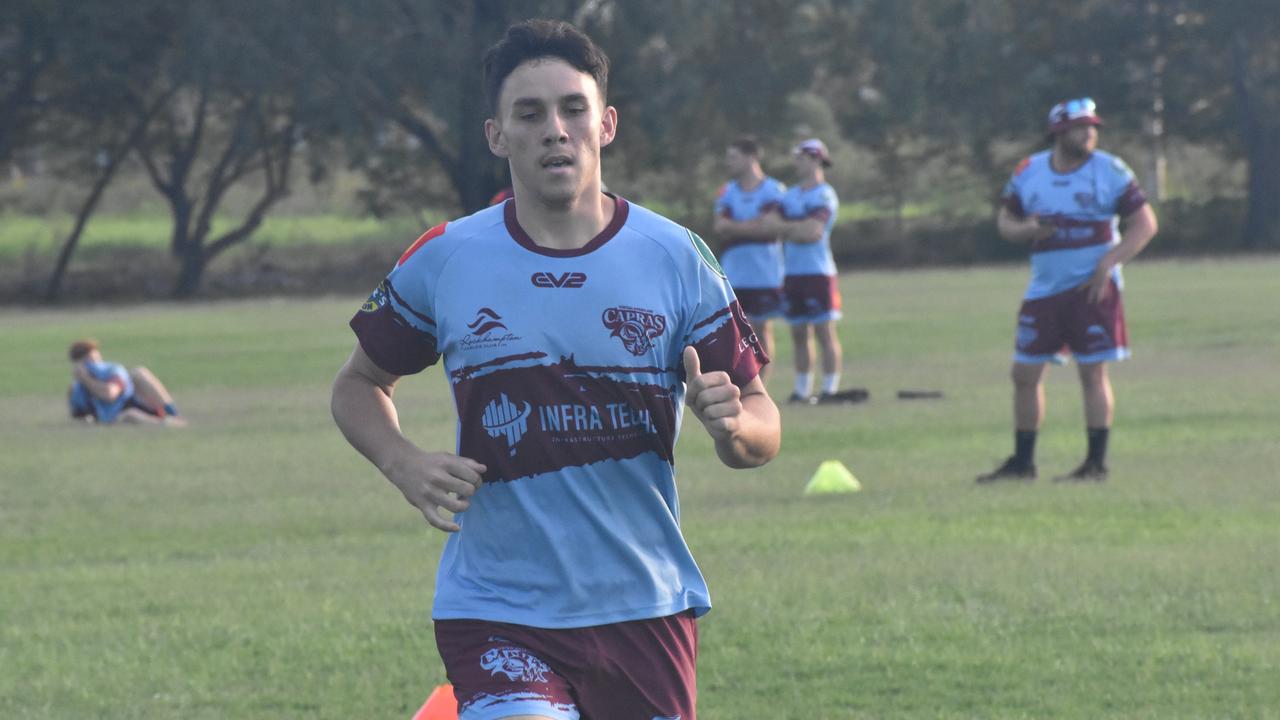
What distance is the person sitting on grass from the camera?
18.6 meters

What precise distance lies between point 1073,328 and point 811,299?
6071mm

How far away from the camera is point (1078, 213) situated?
12055mm

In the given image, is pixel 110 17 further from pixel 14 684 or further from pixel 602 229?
pixel 602 229

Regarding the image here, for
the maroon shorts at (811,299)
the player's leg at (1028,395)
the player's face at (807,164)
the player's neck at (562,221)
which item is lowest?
the player's leg at (1028,395)

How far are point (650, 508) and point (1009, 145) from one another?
59.9m

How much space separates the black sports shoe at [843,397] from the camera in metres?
18.2

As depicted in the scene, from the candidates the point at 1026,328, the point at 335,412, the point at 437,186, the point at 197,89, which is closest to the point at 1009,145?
the point at 437,186

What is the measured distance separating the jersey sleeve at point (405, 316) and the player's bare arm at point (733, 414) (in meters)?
0.60

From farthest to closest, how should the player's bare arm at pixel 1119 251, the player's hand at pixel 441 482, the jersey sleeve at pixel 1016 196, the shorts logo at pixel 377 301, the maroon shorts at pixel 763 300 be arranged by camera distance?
the maroon shorts at pixel 763 300, the jersey sleeve at pixel 1016 196, the player's bare arm at pixel 1119 251, the shorts logo at pixel 377 301, the player's hand at pixel 441 482

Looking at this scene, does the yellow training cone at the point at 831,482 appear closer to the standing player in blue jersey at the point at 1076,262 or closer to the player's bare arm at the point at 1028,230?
the standing player in blue jersey at the point at 1076,262

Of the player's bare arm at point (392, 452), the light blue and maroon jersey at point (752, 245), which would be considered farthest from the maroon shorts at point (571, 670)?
the light blue and maroon jersey at point (752, 245)

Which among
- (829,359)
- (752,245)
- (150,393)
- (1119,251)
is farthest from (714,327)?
(150,393)

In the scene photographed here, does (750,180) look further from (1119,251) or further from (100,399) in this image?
(1119,251)

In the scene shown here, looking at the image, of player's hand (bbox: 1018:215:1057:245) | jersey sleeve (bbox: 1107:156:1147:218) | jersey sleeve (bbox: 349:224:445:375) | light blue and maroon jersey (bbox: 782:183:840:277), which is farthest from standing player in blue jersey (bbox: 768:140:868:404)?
jersey sleeve (bbox: 349:224:445:375)
